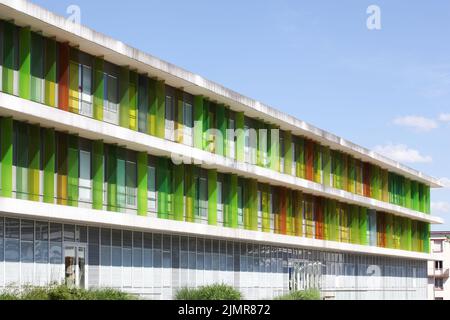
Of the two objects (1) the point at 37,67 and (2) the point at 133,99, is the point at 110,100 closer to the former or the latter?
(2) the point at 133,99

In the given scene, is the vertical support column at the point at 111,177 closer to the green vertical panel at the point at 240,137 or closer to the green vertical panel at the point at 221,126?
the green vertical panel at the point at 221,126

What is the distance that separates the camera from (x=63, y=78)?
113ft

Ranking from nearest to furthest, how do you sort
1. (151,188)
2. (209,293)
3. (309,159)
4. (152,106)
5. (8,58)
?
1. (8,58)
2. (152,106)
3. (151,188)
4. (209,293)
5. (309,159)

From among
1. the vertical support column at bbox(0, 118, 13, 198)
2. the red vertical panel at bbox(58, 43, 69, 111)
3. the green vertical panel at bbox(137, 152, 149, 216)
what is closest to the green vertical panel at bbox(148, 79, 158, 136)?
the green vertical panel at bbox(137, 152, 149, 216)

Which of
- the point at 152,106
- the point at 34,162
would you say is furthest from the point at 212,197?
the point at 34,162

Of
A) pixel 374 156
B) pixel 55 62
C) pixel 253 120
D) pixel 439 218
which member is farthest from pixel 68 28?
pixel 439 218

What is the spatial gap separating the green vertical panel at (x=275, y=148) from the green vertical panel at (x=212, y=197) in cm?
650

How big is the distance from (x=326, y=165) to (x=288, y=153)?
6779 millimetres

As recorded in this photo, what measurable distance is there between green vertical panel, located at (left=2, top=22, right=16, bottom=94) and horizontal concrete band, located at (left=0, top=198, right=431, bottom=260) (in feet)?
14.3

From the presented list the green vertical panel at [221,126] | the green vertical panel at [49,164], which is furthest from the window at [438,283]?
the green vertical panel at [49,164]

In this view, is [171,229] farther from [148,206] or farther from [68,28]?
[68,28]
